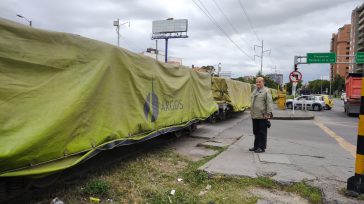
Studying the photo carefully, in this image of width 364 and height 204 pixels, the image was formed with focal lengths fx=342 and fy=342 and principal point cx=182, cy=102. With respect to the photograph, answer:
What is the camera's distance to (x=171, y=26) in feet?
214

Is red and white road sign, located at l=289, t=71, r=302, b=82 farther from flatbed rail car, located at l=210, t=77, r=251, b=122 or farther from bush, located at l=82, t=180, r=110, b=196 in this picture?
bush, located at l=82, t=180, r=110, b=196

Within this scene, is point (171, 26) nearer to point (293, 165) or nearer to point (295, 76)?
point (295, 76)

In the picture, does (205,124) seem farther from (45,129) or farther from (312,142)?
(45,129)

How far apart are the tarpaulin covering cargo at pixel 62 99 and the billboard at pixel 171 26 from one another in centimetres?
5899

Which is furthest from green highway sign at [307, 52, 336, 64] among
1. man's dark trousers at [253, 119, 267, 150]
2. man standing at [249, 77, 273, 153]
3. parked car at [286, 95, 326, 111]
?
man's dark trousers at [253, 119, 267, 150]

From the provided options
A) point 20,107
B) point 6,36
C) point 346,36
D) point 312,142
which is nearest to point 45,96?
point 20,107

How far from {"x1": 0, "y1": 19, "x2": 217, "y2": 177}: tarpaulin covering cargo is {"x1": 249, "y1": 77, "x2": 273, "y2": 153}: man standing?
8.77ft

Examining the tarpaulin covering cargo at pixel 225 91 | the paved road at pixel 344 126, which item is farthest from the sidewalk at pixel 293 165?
the tarpaulin covering cargo at pixel 225 91

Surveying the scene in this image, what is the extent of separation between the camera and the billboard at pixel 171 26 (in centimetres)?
6438

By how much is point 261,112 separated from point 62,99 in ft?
16.4

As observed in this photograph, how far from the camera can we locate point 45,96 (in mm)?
4008

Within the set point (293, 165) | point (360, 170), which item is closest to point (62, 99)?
point (360, 170)

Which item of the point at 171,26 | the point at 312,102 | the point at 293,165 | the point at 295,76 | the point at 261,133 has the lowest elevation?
the point at 293,165

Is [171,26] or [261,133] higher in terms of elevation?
[171,26]
